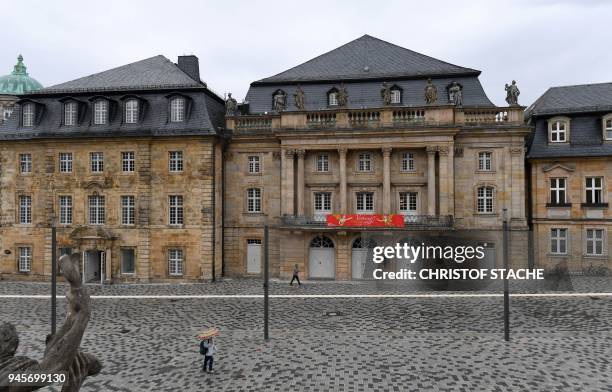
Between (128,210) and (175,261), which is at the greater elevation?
(128,210)

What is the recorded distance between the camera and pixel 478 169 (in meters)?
27.8

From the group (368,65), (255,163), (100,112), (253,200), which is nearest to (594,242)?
(368,65)

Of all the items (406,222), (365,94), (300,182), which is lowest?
(406,222)

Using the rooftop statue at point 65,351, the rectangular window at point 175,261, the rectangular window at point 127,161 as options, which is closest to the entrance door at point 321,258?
the rectangular window at point 175,261

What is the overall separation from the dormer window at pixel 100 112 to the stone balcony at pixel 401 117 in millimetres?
12600

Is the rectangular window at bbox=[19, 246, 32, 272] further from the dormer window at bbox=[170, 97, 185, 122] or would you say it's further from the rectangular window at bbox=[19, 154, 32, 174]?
the dormer window at bbox=[170, 97, 185, 122]

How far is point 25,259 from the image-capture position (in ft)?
97.7

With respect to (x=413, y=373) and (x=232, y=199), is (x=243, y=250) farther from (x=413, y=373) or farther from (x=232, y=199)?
(x=413, y=373)

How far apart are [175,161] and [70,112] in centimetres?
900

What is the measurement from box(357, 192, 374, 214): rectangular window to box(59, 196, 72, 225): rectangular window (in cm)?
2096

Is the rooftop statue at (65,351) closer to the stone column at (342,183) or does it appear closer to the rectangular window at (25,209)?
the stone column at (342,183)

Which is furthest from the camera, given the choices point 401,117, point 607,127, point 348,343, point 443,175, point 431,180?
point 607,127

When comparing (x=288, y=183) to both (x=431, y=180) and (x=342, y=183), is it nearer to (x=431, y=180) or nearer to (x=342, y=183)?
(x=342, y=183)

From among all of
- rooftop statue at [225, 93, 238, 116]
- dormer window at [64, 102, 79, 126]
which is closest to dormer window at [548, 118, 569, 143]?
rooftop statue at [225, 93, 238, 116]
